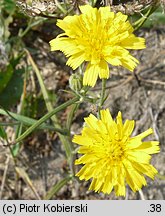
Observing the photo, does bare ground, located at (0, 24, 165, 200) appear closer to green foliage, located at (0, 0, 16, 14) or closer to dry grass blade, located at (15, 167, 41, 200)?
dry grass blade, located at (15, 167, 41, 200)

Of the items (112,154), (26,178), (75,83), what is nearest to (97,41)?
(75,83)

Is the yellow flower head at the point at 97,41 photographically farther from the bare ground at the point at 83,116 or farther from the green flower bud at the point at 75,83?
the bare ground at the point at 83,116

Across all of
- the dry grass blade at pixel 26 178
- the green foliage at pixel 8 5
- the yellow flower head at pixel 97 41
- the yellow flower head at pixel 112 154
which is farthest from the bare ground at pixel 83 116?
the yellow flower head at pixel 97 41

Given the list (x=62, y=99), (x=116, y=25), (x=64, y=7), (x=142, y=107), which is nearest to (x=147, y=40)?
(x=142, y=107)

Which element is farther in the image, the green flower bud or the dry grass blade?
the dry grass blade

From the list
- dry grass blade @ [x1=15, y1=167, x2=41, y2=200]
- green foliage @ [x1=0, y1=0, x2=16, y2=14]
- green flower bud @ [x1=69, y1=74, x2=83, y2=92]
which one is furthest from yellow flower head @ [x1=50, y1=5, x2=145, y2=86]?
dry grass blade @ [x1=15, y1=167, x2=41, y2=200]
